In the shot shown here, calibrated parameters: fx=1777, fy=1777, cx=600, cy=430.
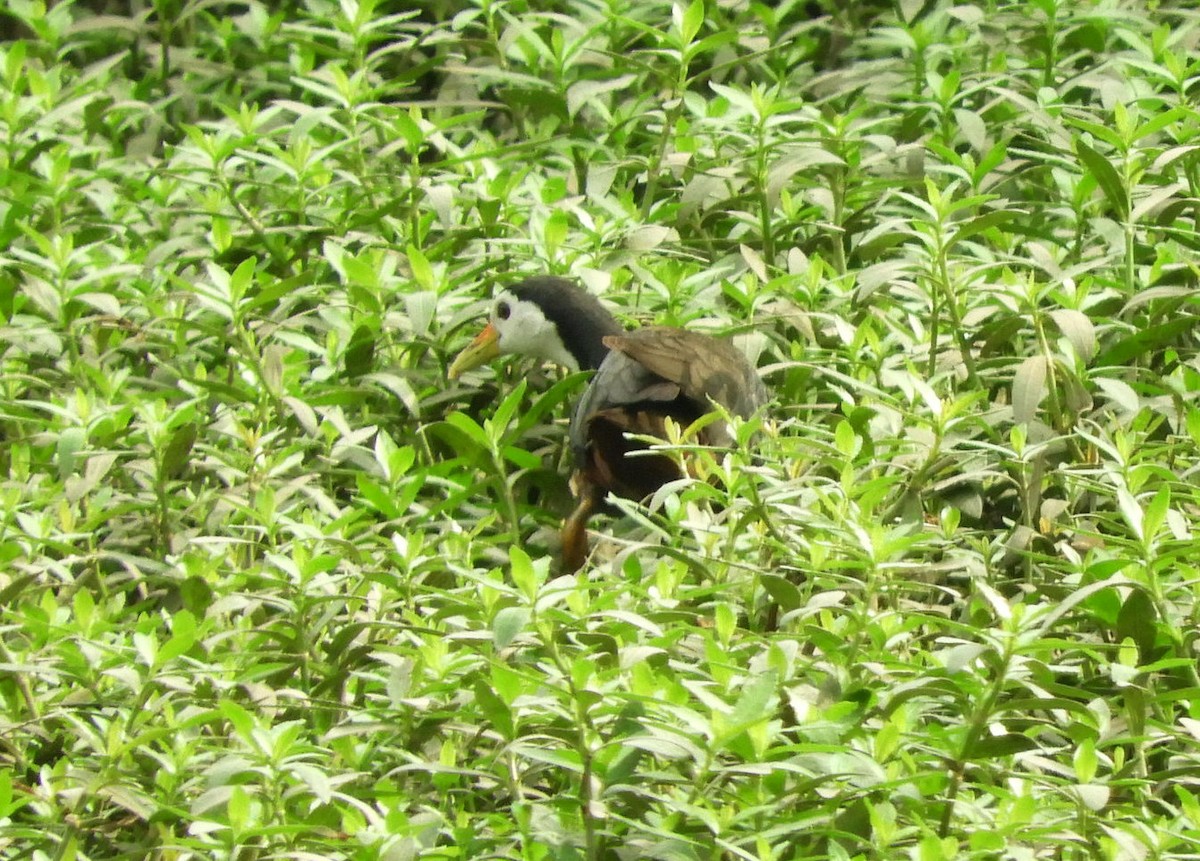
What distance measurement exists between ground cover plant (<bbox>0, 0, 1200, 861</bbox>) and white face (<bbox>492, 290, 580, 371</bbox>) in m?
0.10

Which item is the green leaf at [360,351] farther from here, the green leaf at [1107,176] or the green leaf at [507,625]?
the green leaf at [507,625]

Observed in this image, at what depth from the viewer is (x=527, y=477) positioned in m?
4.29

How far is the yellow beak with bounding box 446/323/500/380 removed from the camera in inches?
173

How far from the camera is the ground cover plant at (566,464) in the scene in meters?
2.51

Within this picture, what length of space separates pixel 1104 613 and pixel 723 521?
2.49 feet

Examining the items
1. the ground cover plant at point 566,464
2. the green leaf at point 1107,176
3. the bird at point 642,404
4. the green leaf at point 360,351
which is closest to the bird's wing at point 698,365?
the bird at point 642,404

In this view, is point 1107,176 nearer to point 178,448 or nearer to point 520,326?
point 520,326

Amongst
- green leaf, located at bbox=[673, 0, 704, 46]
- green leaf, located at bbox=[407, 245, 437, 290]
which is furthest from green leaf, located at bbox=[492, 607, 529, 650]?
green leaf, located at bbox=[673, 0, 704, 46]

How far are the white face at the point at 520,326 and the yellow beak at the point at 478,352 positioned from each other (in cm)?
2

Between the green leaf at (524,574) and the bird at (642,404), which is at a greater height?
the green leaf at (524,574)

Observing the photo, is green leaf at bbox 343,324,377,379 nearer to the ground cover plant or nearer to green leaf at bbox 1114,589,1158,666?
the ground cover plant

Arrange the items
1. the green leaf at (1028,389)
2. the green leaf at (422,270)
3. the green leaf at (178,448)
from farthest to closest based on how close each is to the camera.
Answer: the green leaf at (422,270)
the green leaf at (178,448)
the green leaf at (1028,389)

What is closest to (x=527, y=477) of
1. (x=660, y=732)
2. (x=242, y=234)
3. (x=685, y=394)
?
(x=685, y=394)

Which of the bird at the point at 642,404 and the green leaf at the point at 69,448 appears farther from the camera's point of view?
the bird at the point at 642,404
